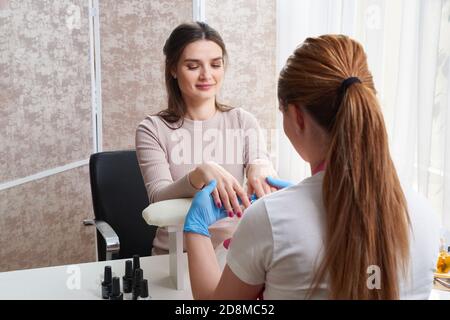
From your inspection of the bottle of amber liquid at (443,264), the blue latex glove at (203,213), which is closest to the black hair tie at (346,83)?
the blue latex glove at (203,213)

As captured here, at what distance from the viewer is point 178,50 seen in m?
1.83

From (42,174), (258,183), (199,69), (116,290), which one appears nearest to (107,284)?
(116,290)

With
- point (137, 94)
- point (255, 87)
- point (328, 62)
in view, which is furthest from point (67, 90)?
point (328, 62)

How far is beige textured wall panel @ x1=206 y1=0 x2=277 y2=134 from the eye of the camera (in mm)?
3273

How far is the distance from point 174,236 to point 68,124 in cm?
173

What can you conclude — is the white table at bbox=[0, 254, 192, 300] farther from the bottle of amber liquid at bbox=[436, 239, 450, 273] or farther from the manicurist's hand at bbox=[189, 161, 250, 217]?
the bottle of amber liquid at bbox=[436, 239, 450, 273]

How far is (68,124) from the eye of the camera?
2.95 metres

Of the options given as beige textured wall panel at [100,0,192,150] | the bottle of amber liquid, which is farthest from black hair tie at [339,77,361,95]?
beige textured wall panel at [100,0,192,150]

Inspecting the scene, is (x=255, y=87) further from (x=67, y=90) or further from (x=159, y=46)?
(x=67, y=90)

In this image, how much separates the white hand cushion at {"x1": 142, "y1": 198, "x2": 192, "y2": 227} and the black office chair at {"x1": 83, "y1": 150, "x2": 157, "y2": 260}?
2.85ft

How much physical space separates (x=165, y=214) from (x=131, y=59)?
2021mm

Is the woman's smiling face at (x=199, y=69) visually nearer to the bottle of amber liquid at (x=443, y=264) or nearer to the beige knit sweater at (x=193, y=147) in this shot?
the beige knit sweater at (x=193, y=147)

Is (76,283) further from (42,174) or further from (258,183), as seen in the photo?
(42,174)

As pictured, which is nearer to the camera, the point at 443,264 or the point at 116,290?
the point at 116,290
